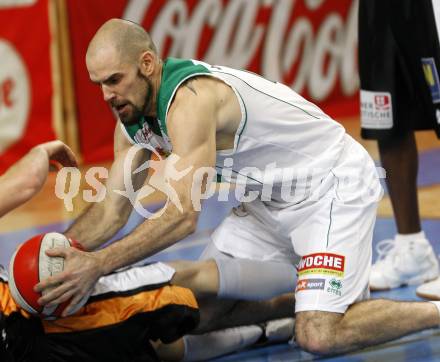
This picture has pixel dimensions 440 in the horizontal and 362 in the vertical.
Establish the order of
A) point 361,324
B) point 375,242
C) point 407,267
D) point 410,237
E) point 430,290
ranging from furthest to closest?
1. point 375,242
2. point 410,237
3. point 407,267
4. point 430,290
5. point 361,324

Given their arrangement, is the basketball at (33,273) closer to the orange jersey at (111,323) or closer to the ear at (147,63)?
the orange jersey at (111,323)

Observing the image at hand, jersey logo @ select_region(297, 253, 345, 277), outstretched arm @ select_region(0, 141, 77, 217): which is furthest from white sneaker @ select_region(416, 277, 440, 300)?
outstretched arm @ select_region(0, 141, 77, 217)

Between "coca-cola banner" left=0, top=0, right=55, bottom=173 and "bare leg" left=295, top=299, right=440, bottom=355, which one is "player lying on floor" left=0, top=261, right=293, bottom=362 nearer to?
"bare leg" left=295, top=299, right=440, bottom=355

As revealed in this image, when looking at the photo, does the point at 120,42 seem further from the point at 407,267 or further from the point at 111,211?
the point at 407,267

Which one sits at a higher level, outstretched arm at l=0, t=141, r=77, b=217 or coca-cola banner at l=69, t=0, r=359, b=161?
coca-cola banner at l=69, t=0, r=359, b=161

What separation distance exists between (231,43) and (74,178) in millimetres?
5411

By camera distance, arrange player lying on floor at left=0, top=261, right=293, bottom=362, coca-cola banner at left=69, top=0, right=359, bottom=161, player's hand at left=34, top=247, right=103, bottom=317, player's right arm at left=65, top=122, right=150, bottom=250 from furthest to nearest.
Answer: coca-cola banner at left=69, top=0, right=359, bottom=161
player's right arm at left=65, top=122, right=150, bottom=250
player lying on floor at left=0, top=261, right=293, bottom=362
player's hand at left=34, top=247, right=103, bottom=317

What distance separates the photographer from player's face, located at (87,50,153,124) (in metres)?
4.33

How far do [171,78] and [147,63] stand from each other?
12 cm

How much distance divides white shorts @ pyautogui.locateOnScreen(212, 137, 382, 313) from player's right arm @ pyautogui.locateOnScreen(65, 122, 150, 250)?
488mm

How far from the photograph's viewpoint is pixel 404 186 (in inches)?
226

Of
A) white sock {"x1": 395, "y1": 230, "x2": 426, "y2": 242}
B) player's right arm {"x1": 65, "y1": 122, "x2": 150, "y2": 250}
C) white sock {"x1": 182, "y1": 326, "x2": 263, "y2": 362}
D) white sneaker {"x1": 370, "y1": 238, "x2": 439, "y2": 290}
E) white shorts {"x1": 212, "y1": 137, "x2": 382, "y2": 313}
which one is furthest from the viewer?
white sock {"x1": 395, "y1": 230, "x2": 426, "y2": 242}

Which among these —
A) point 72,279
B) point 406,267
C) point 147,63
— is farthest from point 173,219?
point 406,267

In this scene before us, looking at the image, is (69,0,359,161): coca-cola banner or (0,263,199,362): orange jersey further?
(69,0,359,161): coca-cola banner
